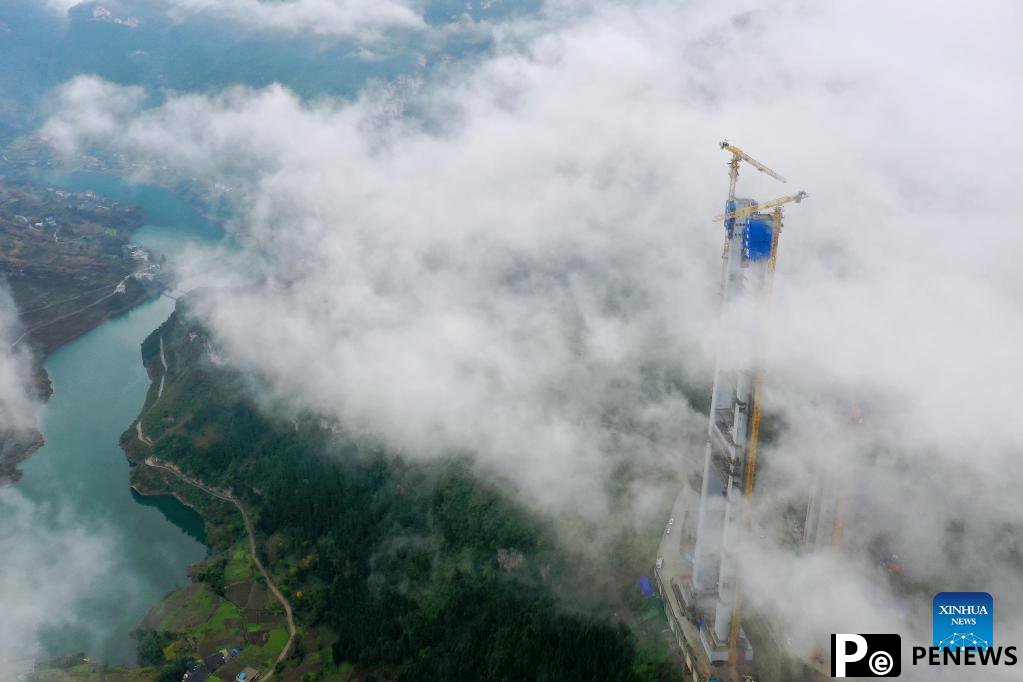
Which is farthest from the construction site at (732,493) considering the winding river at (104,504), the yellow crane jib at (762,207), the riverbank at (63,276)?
the riverbank at (63,276)

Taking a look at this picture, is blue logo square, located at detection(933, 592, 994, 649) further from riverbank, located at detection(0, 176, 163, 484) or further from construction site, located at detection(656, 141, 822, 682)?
riverbank, located at detection(0, 176, 163, 484)

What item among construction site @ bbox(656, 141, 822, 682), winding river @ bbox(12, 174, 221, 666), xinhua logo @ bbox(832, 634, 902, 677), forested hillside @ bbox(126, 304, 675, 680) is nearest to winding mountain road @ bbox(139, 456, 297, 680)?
forested hillside @ bbox(126, 304, 675, 680)

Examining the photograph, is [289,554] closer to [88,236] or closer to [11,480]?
[11,480]

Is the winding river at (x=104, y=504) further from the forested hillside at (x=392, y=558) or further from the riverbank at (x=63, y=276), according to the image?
the riverbank at (x=63, y=276)

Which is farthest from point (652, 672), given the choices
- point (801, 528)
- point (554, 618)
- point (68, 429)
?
point (68, 429)

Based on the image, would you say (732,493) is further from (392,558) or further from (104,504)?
(104,504)

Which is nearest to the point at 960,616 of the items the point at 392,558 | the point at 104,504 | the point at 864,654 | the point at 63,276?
the point at 864,654
